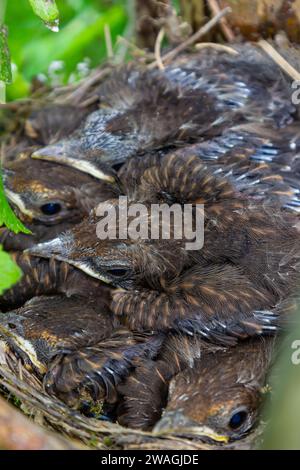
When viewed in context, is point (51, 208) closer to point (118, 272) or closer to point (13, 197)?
point (13, 197)

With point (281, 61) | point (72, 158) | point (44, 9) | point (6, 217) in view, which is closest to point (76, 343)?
point (6, 217)

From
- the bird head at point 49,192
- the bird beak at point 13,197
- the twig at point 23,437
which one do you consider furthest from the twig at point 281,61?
the twig at point 23,437

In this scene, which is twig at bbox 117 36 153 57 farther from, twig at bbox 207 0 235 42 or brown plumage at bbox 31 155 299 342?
brown plumage at bbox 31 155 299 342

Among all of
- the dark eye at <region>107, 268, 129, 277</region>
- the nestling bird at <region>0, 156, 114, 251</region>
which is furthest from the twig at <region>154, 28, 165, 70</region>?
the dark eye at <region>107, 268, 129, 277</region>

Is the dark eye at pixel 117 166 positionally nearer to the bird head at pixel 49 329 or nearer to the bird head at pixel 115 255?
the bird head at pixel 115 255

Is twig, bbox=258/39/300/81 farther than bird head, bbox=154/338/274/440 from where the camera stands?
Yes
